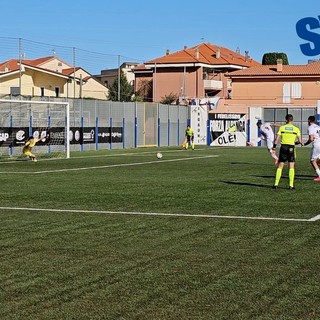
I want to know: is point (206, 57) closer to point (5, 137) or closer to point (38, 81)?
point (38, 81)

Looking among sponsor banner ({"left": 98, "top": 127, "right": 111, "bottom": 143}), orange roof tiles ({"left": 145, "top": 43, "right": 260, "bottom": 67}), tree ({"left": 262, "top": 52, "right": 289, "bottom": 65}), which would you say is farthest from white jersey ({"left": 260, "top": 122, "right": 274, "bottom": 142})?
tree ({"left": 262, "top": 52, "right": 289, "bottom": 65})

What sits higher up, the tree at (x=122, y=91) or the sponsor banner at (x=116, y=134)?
the tree at (x=122, y=91)

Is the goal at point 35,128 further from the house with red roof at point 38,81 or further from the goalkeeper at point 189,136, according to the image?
the house with red roof at point 38,81

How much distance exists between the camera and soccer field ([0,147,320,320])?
6.90m

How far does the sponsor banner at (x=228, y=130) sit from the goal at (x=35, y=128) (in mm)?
18891

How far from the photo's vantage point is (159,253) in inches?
380

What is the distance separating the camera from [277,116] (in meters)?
65.1

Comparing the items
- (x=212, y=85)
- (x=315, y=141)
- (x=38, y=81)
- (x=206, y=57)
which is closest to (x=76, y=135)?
(x=38, y=81)

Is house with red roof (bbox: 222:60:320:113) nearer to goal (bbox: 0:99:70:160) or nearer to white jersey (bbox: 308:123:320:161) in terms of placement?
goal (bbox: 0:99:70:160)

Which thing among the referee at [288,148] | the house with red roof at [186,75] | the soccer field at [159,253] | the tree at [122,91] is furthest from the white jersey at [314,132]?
the house with red roof at [186,75]

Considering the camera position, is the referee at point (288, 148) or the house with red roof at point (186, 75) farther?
the house with red roof at point (186, 75)

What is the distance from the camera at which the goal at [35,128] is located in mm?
40188

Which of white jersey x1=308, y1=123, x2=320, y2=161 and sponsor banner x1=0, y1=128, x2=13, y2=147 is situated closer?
white jersey x1=308, y1=123, x2=320, y2=161

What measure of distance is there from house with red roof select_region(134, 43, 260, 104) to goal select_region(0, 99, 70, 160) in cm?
4223
